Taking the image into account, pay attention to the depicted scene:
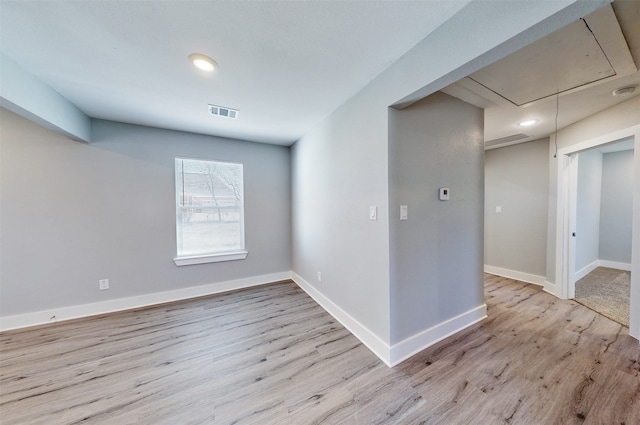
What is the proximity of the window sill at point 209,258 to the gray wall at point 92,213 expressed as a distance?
0.27 feet

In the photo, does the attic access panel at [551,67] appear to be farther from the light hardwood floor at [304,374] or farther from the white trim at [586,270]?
the white trim at [586,270]

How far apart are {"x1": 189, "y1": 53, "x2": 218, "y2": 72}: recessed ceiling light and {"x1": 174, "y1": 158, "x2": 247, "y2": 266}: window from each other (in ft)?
5.80

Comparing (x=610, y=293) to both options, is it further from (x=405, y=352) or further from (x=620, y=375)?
(x=405, y=352)

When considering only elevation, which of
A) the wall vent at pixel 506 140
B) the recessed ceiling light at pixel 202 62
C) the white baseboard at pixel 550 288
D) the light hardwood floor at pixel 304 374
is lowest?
the light hardwood floor at pixel 304 374

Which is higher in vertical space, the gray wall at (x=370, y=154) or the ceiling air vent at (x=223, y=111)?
the ceiling air vent at (x=223, y=111)

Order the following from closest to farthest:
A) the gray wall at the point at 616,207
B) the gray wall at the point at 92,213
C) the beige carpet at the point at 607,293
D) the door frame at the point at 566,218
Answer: the gray wall at the point at 92,213 → the beige carpet at the point at 607,293 → the door frame at the point at 566,218 → the gray wall at the point at 616,207

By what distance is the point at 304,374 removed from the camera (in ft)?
5.46

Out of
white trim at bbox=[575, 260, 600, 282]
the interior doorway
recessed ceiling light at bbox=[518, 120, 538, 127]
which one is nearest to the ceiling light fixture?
recessed ceiling light at bbox=[518, 120, 538, 127]

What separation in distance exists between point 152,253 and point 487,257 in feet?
17.8

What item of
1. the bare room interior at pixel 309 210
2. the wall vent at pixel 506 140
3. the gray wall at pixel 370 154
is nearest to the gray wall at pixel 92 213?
the bare room interior at pixel 309 210

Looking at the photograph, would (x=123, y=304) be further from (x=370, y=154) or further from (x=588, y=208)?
(x=588, y=208)

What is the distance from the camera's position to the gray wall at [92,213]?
232 centimetres

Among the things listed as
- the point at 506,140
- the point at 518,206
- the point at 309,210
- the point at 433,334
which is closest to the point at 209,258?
the point at 309,210

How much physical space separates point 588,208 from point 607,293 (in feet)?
5.45
